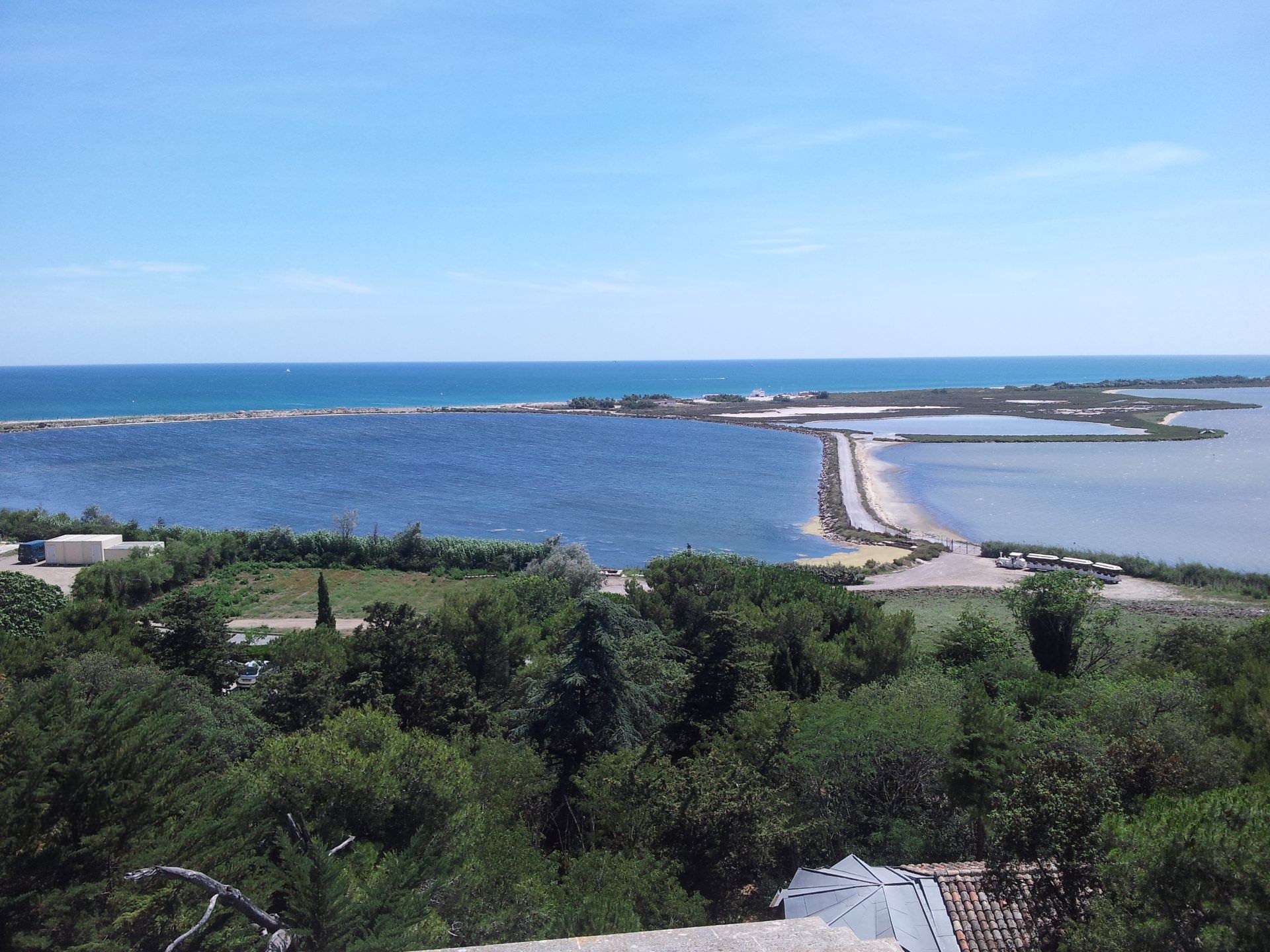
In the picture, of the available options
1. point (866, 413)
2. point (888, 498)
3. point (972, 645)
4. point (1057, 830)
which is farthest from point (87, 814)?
point (866, 413)

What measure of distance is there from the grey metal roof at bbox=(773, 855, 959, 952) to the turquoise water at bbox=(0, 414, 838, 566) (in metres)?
38.0

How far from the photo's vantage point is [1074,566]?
45938mm

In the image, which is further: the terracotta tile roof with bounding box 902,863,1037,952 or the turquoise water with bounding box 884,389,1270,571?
the turquoise water with bounding box 884,389,1270,571

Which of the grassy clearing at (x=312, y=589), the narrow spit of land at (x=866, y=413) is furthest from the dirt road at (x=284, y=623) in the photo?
the narrow spit of land at (x=866, y=413)

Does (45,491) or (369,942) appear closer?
(369,942)

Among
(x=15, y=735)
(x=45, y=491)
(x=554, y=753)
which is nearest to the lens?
(x=15, y=735)

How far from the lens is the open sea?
188ft

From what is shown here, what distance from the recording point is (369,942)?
287 inches

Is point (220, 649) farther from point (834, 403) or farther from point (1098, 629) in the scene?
point (834, 403)

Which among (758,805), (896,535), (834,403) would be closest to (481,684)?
(758,805)

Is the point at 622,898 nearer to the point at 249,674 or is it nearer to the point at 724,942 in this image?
the point at 724,942

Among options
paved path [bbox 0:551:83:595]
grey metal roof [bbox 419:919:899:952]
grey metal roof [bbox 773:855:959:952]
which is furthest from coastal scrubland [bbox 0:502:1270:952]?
paved path [bbox 0:551:83:595]

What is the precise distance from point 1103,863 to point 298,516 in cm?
6124

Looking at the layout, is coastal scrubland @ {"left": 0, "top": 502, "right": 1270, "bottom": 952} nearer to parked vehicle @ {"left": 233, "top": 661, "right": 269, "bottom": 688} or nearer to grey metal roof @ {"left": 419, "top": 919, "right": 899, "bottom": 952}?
parked vehicle @ {"left": 233, "top": 661, "right": 269, "bottom": 688}
